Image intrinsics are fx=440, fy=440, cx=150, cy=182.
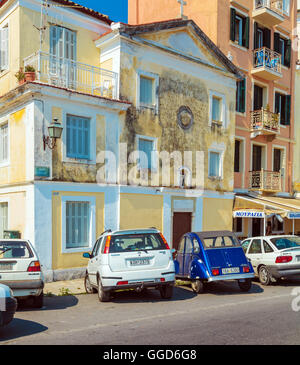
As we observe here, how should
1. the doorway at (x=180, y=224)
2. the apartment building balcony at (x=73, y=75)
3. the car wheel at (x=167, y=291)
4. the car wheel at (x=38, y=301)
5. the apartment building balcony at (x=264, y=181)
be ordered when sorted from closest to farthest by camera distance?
the car wheel at (x=38, y=301) < the car wheel at (x=167, y=291) < the apartment building balcony at (x=73, y=75) < the doorway at (x=180, y=224) < the apartment building balcony at (x=264, y=181)

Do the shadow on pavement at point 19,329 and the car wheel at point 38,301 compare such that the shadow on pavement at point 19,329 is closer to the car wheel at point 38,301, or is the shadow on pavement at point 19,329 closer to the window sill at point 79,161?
the car wheel at point 38,301

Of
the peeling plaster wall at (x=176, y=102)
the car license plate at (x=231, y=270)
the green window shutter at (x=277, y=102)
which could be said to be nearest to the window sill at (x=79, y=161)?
the peeling plaster wall at (x=176, y=102)

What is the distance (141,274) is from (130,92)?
8654mm

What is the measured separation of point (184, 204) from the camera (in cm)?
1862

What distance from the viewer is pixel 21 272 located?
9359 mm

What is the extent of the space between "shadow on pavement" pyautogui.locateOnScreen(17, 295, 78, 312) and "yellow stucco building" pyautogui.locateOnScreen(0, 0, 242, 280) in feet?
9.49

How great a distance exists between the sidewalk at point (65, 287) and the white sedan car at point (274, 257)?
5.31m

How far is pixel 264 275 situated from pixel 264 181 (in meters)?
10.9

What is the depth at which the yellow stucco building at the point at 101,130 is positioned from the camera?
47.3ft

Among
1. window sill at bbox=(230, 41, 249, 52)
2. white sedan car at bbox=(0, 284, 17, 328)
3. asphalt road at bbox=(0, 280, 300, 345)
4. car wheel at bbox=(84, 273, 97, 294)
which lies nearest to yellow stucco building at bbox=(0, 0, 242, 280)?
car wheel at bbox=(84, 273, 97, 294)

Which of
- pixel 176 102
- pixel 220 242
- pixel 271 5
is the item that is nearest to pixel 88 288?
pixel 220 242

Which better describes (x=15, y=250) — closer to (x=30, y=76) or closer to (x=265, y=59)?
(x=30, y=76)
